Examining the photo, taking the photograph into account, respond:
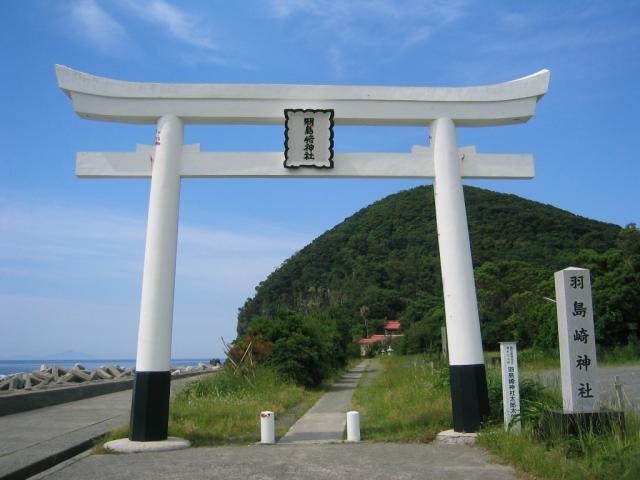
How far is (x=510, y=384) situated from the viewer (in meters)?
9.08

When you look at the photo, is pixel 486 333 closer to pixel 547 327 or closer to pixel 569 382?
pixel 547 327

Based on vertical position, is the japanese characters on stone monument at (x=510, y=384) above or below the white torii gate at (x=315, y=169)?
below

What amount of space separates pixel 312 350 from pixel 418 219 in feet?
222

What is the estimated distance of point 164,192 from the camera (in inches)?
369

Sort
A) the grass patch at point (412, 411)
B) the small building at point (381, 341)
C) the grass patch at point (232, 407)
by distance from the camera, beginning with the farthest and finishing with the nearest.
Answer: the small building at point (381, 341)
the grass patch at point (232, 407)
the grass patch at point (412, 411)

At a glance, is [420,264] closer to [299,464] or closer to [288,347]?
[288,347]

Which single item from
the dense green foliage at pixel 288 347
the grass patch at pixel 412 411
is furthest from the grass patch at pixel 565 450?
the dense green foliage at pixel 288 347

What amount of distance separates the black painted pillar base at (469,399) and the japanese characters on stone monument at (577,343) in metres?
1.41

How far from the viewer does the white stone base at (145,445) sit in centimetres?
850

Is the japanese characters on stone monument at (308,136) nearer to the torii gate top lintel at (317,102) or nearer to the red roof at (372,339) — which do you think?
the torii gate top lintel at (317,102)

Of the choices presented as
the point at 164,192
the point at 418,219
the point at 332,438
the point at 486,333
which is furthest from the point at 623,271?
the point at 418,219

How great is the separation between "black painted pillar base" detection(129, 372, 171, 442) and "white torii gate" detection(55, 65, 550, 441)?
5cm

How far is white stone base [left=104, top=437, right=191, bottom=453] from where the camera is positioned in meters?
8.50

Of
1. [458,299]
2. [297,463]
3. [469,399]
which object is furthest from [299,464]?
[458,299]
